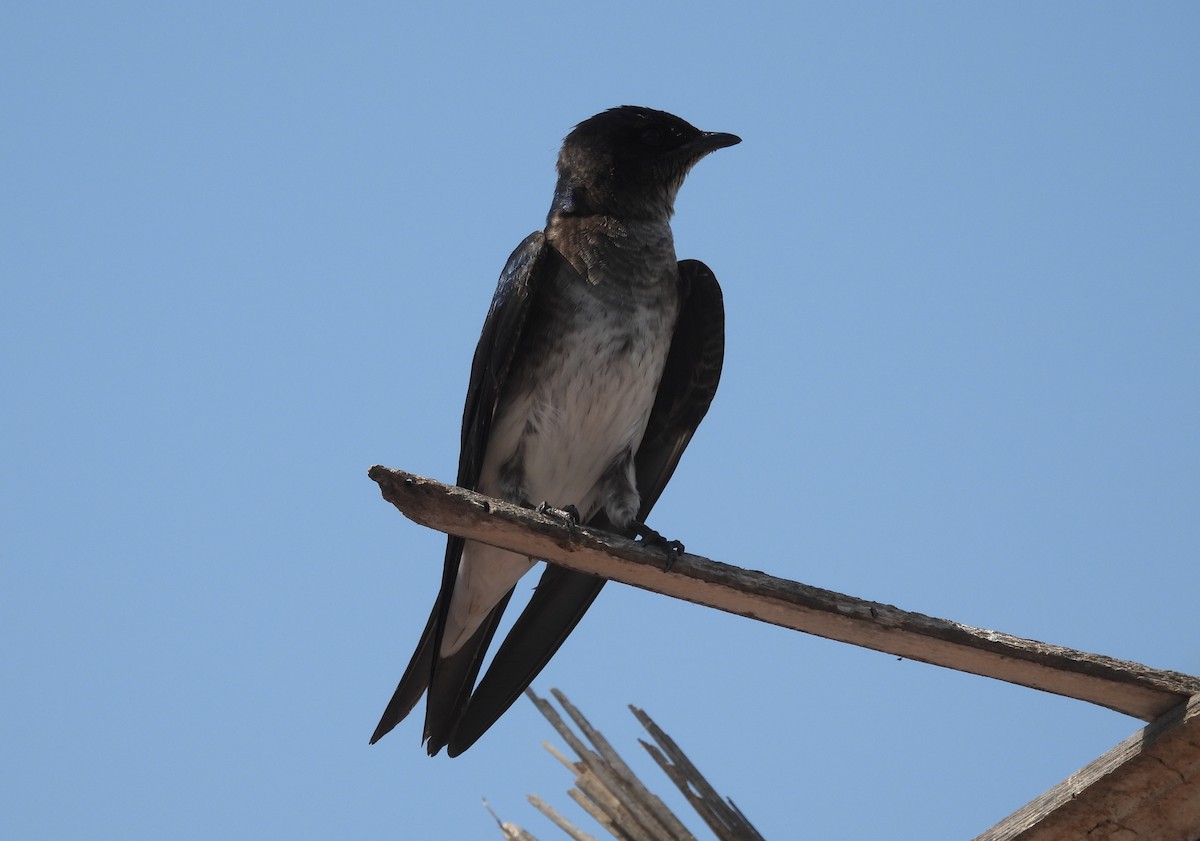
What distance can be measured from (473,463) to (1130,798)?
277 centimetres

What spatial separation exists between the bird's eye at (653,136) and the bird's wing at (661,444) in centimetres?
65

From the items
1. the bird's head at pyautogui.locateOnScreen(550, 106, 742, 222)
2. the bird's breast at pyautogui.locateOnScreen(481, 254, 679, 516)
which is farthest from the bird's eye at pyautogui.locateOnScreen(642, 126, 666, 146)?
the bird's breast at pyautogui.locateOnScreen(481, 254, 679, 516)

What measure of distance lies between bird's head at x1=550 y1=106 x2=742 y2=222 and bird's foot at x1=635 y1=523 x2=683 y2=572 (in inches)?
61.1

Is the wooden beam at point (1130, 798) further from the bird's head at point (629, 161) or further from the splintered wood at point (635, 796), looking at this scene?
the bird's head at point (629, 161)

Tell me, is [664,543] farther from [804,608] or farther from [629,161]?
[629,161]

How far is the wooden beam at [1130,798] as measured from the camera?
3715mm

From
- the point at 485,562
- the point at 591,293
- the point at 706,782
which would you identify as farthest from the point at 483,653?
the point at 591,293

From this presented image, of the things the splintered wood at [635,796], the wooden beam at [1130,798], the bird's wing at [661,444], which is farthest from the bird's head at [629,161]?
the wooden beam at [1130,798]

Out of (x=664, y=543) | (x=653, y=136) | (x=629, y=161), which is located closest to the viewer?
(x=664, y=543)

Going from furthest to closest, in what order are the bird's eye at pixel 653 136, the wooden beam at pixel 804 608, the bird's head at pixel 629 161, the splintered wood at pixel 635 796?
the bird's eye at pixel 653 136, the bird's head at pixel 629 161, the splintered wood at pixel 635 796, the wooden beam at pixel 804 608

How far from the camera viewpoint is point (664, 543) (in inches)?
185

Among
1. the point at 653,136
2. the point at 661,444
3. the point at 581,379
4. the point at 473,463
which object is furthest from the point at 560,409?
the point at 653,136

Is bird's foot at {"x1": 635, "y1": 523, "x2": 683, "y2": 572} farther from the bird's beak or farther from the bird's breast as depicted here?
the bird's beak

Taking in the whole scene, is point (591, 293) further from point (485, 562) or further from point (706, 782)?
point (706, 782)
